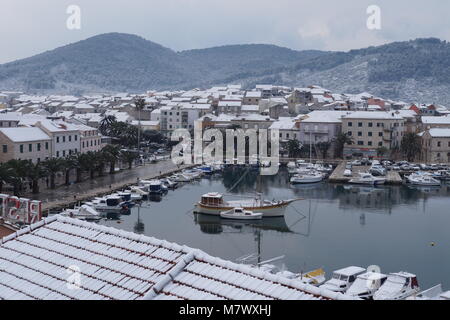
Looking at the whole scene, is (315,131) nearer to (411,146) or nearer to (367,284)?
(411,146)

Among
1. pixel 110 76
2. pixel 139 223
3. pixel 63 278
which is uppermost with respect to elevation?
pixel 110 76

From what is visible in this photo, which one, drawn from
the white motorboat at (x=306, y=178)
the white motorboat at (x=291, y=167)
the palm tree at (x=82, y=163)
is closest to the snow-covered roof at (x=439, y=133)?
the white motorboat at (x=291, y=167)

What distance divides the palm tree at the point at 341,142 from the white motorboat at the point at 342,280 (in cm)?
2202

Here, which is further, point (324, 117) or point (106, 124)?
point (106, 124)

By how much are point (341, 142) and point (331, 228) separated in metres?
16.3

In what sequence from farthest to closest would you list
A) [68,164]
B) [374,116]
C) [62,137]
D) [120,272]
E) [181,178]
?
[374,116] < [181,178] < [62,137] < [68,164] < [120,272]

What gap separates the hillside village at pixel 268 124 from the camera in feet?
79.4

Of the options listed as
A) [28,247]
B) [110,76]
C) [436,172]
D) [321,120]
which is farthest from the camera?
[110,76]

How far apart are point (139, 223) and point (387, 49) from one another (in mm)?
110319

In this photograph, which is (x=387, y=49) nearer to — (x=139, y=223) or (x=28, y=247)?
(x=139, y=223)

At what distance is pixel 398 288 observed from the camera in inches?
425

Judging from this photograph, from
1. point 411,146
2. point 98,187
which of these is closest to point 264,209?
point 98,187

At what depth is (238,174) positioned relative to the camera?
29406mm
